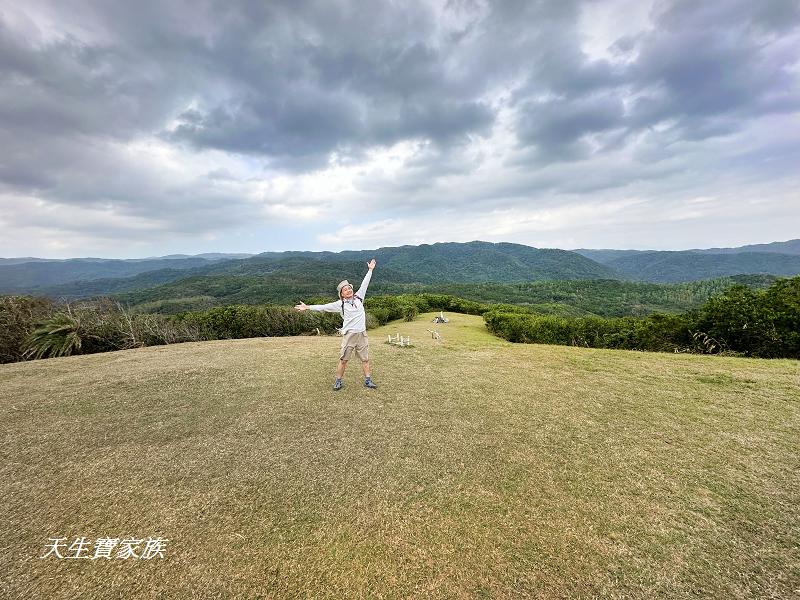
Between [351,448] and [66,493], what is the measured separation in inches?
109

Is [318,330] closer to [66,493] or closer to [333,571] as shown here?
[66,493]

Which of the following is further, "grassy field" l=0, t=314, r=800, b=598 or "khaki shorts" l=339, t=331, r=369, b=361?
"khaki shorts" l=339, t=331, r=369, b=361

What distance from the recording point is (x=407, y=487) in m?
3.49

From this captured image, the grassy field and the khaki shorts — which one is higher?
the khaki shorts

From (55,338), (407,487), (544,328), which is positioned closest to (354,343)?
(407,487)

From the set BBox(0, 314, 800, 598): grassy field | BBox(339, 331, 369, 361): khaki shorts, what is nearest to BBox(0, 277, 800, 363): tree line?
BBox(0, 314, 800, 598): grassy field

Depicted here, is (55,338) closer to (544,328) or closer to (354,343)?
(354,343)

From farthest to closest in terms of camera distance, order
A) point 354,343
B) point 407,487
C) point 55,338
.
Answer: point 55,338, point 354,343, point 407,487

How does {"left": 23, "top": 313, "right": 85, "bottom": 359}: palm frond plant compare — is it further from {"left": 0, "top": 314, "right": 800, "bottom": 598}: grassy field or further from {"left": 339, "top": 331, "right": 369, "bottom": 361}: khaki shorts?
{"left": 339, "top": 331, "right": 369, "bottom": 361}: khaki shorts

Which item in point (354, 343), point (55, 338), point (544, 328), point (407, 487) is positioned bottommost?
point (544, 328)

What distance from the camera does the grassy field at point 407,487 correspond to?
2.49 m

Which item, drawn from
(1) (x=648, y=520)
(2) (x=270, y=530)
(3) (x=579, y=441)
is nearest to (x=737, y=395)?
(3) (x=579, y=441)

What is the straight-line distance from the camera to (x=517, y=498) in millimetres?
3309

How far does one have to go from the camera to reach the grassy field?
98.1 inches
